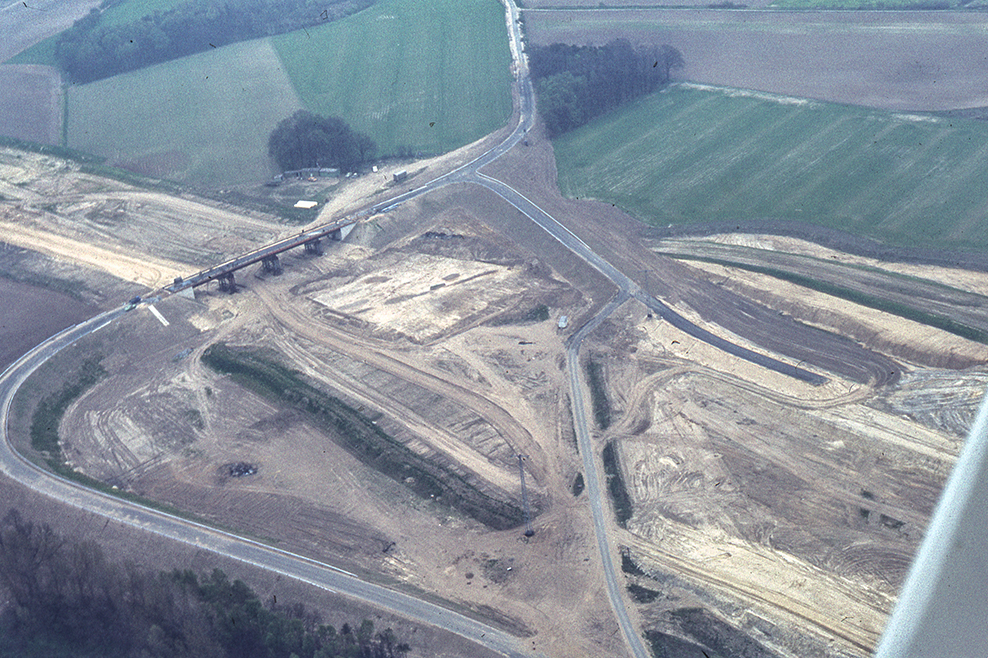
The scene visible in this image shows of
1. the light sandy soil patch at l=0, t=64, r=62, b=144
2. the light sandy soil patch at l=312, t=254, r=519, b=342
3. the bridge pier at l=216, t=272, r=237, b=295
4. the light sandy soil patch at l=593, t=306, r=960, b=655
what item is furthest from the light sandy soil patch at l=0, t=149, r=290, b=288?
the light sandy soil patch at l=593, t=306, r=960, b=655

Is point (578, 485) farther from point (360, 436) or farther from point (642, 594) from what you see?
point (360, 436)

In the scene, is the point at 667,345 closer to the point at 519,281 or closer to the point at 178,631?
the point at 519,281

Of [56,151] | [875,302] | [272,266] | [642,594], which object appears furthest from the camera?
[56,151]

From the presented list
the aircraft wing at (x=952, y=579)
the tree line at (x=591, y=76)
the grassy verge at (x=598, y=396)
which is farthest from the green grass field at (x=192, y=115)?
the aircraft wing at (x=952, y=579)

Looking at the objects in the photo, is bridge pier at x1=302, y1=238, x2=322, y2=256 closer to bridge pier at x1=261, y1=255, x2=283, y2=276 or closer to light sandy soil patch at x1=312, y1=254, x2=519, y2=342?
bridge pier at x1=261, y1=255, x2=283, y2=276

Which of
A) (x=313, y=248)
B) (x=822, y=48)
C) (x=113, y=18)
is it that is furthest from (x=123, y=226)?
(x=822, y=48)

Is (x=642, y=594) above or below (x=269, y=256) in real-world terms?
below
